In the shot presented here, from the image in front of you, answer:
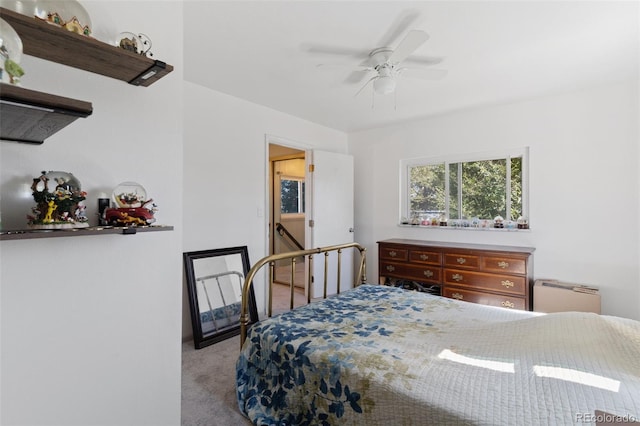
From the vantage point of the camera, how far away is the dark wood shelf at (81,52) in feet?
2.64

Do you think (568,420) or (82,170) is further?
(82,170)

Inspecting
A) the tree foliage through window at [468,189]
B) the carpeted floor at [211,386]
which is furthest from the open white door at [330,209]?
the carpeted floor at [211,386]

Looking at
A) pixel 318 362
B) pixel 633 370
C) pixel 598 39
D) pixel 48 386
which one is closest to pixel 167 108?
pixel 48 386

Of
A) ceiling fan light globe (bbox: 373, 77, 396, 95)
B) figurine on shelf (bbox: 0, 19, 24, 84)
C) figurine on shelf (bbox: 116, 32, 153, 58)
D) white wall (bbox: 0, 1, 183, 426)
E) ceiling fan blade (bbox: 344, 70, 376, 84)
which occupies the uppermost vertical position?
ceiling fan blade (bbox: 344, 70, 376, 84)

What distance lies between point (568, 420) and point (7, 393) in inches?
64.7

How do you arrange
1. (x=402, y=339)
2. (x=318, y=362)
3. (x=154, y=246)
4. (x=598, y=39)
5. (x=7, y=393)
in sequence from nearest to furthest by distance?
(x=7, y=393) < (x=154, y=246) < (x=318, y=362) < (x=402, y=339) < (x=598, y=39)

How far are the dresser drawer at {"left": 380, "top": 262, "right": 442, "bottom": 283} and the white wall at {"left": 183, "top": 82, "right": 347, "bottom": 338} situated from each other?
5.08 ft

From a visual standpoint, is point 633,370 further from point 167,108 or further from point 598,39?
point 598,39

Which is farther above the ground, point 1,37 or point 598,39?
point 598,39

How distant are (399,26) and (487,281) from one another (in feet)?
8.47

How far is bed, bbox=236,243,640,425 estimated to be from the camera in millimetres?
1019

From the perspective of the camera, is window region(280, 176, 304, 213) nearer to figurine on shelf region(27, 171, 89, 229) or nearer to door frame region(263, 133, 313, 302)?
door frame region(263, 133, 313, 302)

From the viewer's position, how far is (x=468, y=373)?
3.97 ft

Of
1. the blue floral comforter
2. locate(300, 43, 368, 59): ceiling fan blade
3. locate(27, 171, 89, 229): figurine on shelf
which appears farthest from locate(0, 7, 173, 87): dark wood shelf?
locate(300, 43, 368, 59): ceiling fan blade
